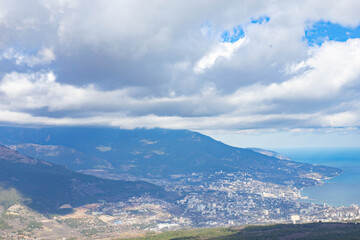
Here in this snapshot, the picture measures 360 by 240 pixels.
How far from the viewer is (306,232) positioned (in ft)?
409

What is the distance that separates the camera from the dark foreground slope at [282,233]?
11339 cm

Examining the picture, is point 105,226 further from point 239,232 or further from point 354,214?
point 354,214

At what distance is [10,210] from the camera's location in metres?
189

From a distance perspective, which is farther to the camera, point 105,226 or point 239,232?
point 105,226

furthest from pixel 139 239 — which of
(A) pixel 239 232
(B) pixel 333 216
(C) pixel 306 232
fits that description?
(B) pixel 333 216

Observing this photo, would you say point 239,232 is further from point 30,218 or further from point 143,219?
point 30,218

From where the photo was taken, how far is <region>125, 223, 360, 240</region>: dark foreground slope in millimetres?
113387

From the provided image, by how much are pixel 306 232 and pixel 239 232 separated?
2583 cm

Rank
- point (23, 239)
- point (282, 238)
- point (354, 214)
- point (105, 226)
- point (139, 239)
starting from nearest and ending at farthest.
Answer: point (282, 238) → point (139, 239) → point (23, 239) → point (105, 226) → point (354, 214)

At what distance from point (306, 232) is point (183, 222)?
8600 centimetres

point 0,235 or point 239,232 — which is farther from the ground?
point 239,232

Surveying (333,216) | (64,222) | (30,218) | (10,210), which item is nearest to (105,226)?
(64,222)

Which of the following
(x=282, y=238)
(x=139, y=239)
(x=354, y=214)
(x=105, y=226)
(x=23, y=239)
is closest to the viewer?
(x=282, y=238)

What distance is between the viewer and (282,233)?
409 ft
